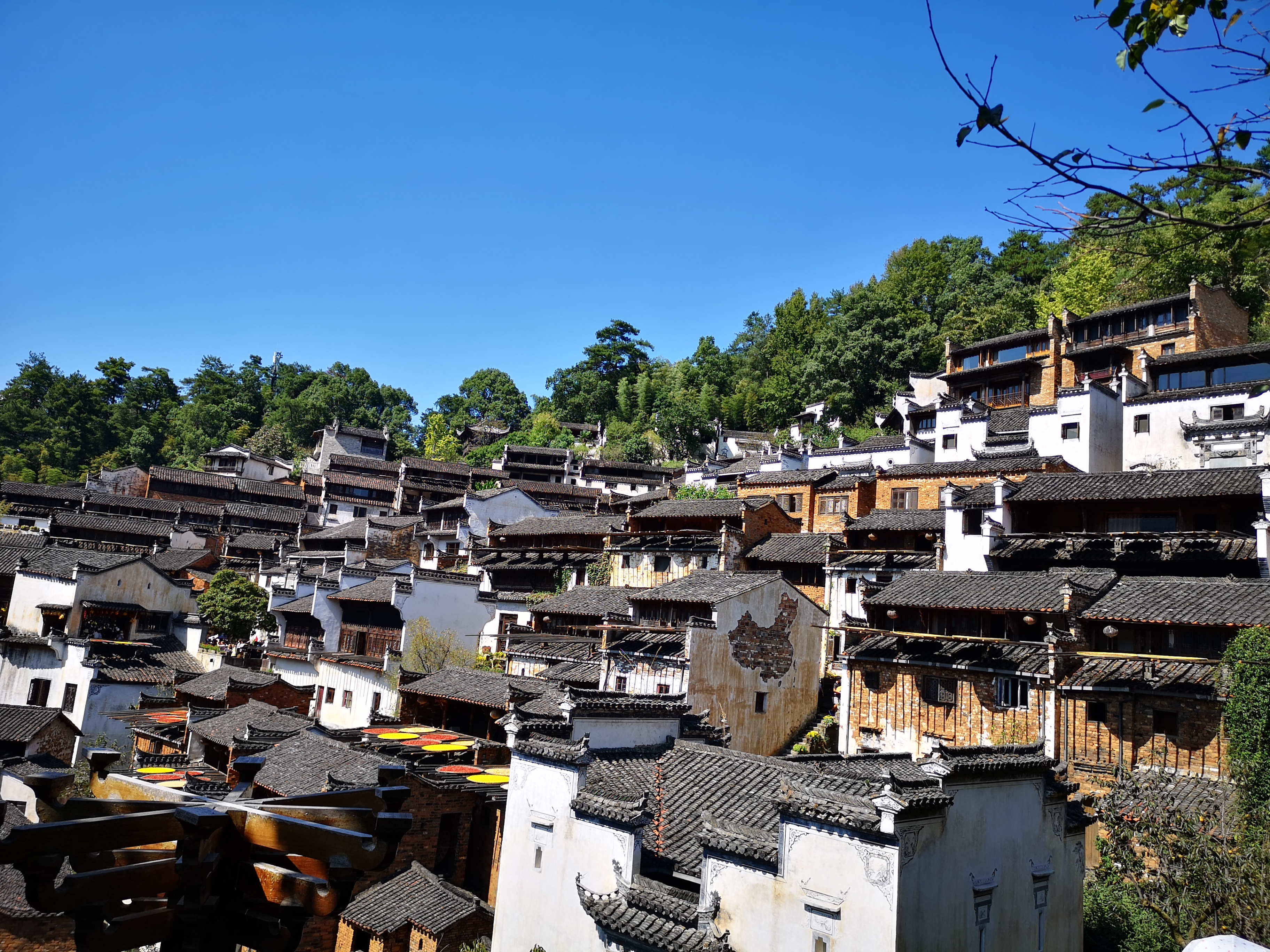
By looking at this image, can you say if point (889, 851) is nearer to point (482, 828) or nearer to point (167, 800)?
point (167, 800)

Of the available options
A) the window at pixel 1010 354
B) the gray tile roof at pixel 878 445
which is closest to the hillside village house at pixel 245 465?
the gray tile roof at pixel 878 445

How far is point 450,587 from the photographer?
39.7m

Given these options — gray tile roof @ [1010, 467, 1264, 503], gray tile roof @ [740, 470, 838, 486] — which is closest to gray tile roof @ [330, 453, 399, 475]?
gray tile roof @ [740, 470, 838, 486]

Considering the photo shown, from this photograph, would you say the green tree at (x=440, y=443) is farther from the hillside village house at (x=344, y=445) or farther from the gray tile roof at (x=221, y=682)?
the gray tile roof at (x=221, y=682)

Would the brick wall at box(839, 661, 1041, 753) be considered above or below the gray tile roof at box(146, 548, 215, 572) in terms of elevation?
below

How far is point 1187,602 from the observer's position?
2244 centimetres

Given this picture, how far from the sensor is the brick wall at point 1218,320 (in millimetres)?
43688

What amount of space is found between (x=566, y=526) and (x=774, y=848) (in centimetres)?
3308

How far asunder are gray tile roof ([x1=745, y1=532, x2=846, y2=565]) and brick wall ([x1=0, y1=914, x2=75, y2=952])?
85.7 feet

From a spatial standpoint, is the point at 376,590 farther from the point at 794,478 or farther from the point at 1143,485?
the point at 1143,485

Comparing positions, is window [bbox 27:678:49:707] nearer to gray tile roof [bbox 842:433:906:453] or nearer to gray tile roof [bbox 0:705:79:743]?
gray tile roof [bbox 0:705:79:743]

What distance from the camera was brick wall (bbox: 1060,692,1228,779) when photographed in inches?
810

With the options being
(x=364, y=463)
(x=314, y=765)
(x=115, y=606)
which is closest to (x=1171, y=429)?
(x=314, y=765)

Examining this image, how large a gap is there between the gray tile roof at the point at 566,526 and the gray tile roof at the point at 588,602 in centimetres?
480
